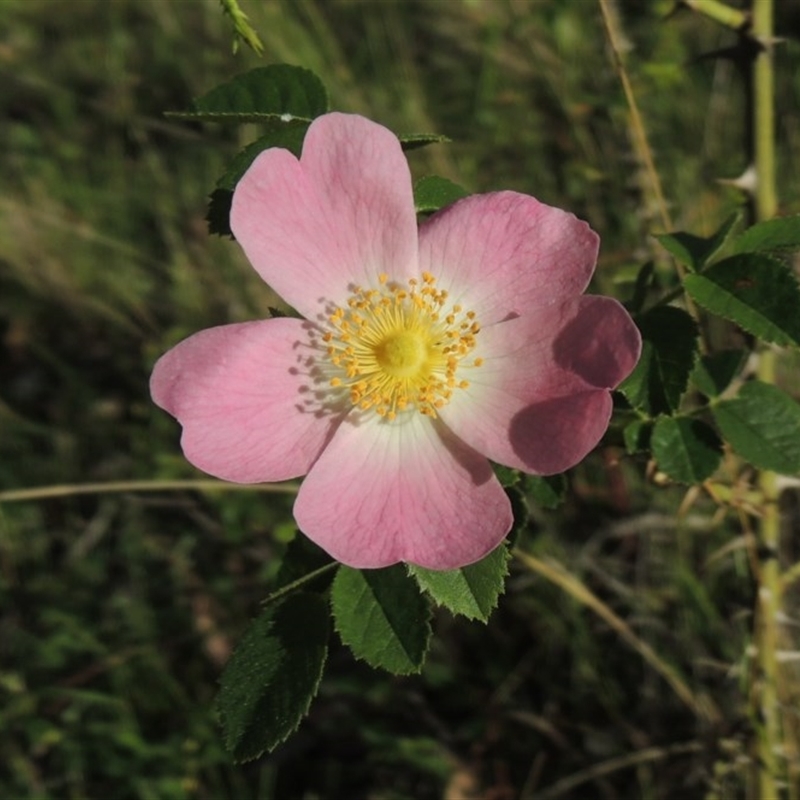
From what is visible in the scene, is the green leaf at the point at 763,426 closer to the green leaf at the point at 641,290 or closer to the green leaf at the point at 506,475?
the green leaf at the point at 641,290

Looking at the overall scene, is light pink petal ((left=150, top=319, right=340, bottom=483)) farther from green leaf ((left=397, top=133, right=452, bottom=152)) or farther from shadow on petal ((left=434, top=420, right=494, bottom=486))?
green leaf ((left=397, top=133, right=452, bottom=152))

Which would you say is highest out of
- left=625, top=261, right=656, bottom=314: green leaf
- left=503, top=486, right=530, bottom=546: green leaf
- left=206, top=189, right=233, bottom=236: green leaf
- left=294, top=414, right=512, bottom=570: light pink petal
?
left=206, top=189, right=233, bottom=236: green leaf

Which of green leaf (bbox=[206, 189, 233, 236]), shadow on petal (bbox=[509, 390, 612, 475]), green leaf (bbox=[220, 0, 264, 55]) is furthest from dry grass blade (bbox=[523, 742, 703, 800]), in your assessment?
green leaf (bbox=[220, 0, 264, 55])

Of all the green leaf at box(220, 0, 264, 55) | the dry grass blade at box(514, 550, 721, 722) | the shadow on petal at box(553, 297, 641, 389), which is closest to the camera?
the green leaf at box(220, 0, 264, 55)

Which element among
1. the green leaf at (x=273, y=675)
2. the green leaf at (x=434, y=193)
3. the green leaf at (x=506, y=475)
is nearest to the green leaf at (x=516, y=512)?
the green leaf at (x=506, y=475)

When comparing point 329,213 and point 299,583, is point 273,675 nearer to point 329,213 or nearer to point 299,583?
point 299,583

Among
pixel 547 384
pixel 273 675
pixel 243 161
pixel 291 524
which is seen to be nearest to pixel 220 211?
pixel 243 161
